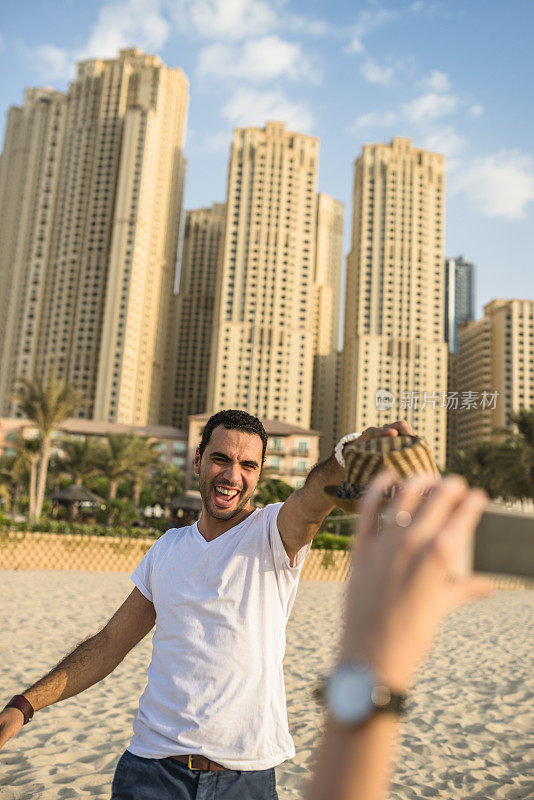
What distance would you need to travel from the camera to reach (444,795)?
4.60m

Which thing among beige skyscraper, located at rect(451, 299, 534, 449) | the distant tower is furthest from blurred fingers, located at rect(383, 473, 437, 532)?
the distant tower

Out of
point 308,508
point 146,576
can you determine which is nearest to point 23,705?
point 146,576

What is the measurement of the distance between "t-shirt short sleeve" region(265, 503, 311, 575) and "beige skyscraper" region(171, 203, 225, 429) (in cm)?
10036

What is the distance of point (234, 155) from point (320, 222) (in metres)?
38.7

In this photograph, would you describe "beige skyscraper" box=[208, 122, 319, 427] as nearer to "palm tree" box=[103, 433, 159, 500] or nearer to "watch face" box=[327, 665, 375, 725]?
"palm tree" box=[103, 433, 159, 500]

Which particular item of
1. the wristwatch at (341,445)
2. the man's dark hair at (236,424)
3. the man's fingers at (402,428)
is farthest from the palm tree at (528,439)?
the man's fingers at (402,428)

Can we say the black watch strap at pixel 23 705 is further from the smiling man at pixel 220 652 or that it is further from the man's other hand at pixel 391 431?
the man's other hand at pixel 391 431

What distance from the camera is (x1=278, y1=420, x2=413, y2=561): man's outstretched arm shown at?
1.39m

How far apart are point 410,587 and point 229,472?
4.66ft

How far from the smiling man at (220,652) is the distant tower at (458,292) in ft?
594

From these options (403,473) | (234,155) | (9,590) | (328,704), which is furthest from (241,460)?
(234,155)

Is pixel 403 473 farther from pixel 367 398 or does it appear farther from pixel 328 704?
pixel 367 398

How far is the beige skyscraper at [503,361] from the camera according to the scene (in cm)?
7462

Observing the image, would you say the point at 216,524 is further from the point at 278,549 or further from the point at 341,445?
the point at 341,445
